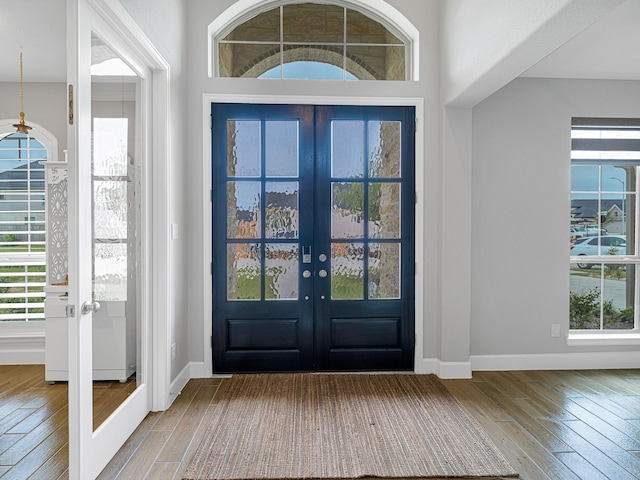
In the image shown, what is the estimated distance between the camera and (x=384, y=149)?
373cm

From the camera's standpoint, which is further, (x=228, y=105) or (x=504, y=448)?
(x=228, y=105)

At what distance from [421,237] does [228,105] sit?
77.4 inches

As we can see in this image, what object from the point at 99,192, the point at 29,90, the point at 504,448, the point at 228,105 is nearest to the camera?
the point at 99,192

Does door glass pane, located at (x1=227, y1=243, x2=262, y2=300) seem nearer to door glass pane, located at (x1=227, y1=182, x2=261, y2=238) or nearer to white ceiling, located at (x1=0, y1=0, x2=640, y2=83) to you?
door glass pane, located at (x1=227, y1=182, x2=261, y2=238)

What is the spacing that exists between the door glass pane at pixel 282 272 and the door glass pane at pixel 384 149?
961 mm

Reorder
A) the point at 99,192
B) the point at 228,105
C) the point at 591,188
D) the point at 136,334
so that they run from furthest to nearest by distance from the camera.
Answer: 1. the point at 591,188
2. the point at 228,105
3. the point at 136,334
4. the point at 99,192

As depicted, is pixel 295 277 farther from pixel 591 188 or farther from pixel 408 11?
pixel 591 188

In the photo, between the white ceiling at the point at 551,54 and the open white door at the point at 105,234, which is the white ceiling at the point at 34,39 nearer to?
the white ceiling at the point at 551,54

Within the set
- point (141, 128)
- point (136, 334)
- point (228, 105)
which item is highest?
point (228, 105)

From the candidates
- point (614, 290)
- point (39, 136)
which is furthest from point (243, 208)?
point (614, 290)

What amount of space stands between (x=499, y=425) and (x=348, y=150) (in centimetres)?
233

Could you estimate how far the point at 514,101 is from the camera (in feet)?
12.6

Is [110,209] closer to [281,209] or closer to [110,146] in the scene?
[110,146]

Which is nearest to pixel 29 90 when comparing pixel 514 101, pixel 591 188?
pixel 514 101
